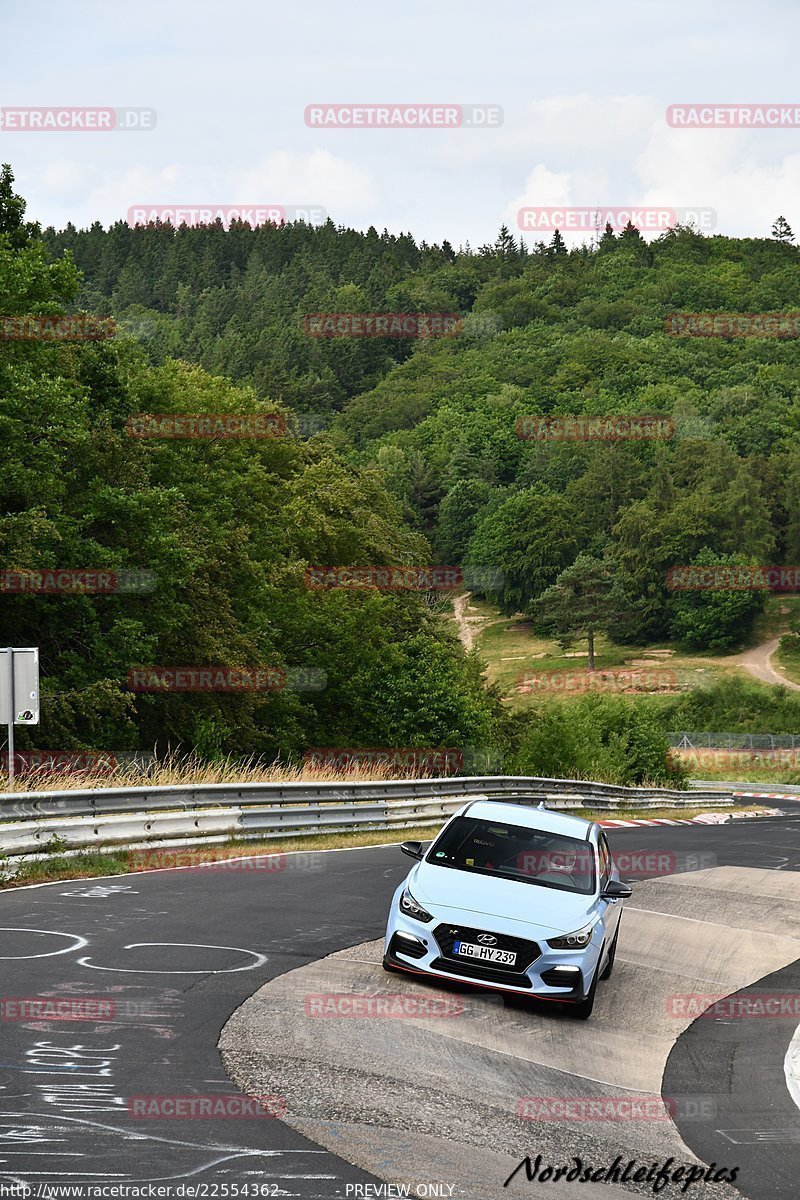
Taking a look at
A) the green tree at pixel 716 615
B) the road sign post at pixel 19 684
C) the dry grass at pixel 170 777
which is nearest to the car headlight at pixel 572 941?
the dry grass at pixel 170 777

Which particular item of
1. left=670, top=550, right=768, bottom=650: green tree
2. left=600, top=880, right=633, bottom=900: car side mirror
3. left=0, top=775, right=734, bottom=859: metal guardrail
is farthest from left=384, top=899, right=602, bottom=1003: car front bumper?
left=670, top=550, right=768, bottom=650: green tree

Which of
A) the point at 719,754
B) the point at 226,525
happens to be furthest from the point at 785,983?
the point at 719,754

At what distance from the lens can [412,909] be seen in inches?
420

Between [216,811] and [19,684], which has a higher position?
[19,684]

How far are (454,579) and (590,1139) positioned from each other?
154 metres

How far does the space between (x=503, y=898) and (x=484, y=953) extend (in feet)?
1.95

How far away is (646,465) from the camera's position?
6767 inches

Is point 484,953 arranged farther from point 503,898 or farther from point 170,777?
point 170,777

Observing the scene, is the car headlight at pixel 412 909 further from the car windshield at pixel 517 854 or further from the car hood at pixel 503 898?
the car windshield at pixel 517 854

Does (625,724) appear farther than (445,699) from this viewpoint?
Yes

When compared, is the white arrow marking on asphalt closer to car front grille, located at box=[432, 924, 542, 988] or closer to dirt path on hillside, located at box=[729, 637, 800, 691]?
car front grille, located at box=[432, 924, 542, 988]

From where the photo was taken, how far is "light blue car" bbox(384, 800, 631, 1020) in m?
10.3

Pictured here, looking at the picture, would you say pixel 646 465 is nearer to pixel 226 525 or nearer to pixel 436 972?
pixel 226 525

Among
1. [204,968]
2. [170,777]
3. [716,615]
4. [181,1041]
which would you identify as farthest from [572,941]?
→ [716,615]
